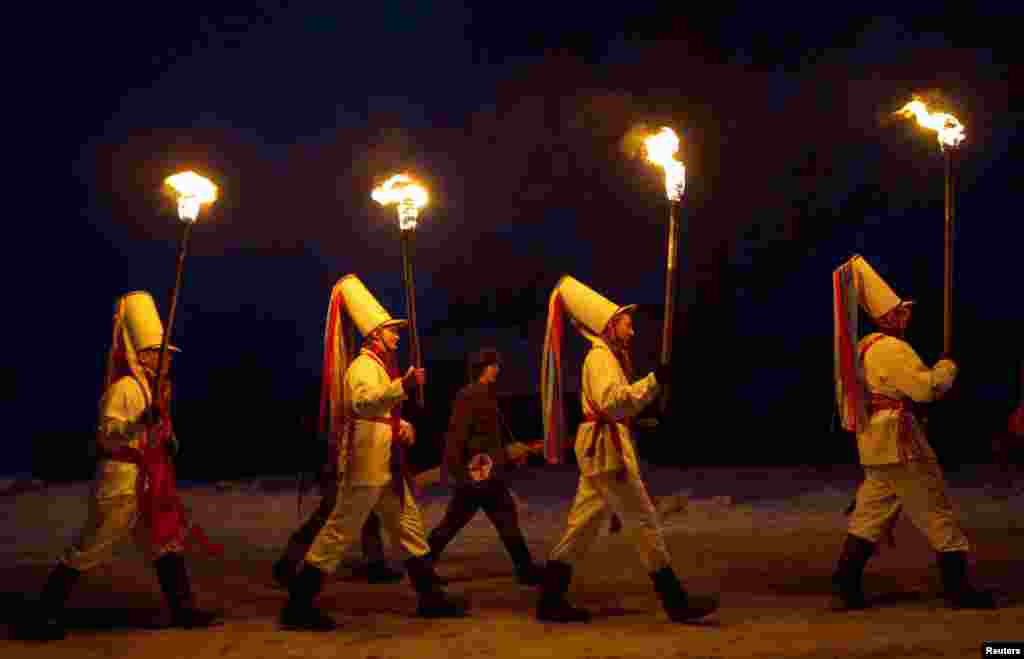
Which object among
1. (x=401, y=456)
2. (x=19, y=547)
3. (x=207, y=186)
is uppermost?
(x=207, y=186)

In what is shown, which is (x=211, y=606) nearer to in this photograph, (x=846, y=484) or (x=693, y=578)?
(x=693, y=578)

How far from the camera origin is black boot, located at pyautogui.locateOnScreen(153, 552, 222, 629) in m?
6.22

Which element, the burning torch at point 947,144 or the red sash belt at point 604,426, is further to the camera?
the burning torch at point 947,144

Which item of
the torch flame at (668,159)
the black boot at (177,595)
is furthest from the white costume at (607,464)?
the black boot at (177,595)

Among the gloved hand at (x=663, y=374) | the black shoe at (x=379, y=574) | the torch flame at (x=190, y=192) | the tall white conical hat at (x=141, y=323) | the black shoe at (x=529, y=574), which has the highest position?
the torch flame at (x=190, y=192)

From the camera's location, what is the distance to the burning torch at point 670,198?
583cm

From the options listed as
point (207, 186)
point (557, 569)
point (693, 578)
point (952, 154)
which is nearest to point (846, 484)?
point (693, 578)

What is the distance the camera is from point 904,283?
1909 centimetres

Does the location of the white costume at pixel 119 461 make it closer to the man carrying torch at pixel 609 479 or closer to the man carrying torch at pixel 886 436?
the man carrying torch at pixel 609 479

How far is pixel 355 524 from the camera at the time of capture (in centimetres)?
619

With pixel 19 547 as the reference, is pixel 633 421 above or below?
above

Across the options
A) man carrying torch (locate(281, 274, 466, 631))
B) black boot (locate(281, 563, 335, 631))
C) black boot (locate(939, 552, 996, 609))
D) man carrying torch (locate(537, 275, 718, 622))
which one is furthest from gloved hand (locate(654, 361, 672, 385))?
black boot (locate(281, 563, 335, 631))

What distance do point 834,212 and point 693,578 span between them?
12955 millimetres

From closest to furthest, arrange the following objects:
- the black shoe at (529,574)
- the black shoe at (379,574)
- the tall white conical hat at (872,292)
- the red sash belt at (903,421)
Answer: the red sash belt at (903,421) → the tall white conical hat at (872,292) → the black shoe at (529,574) → the black shoe at (379,574)
